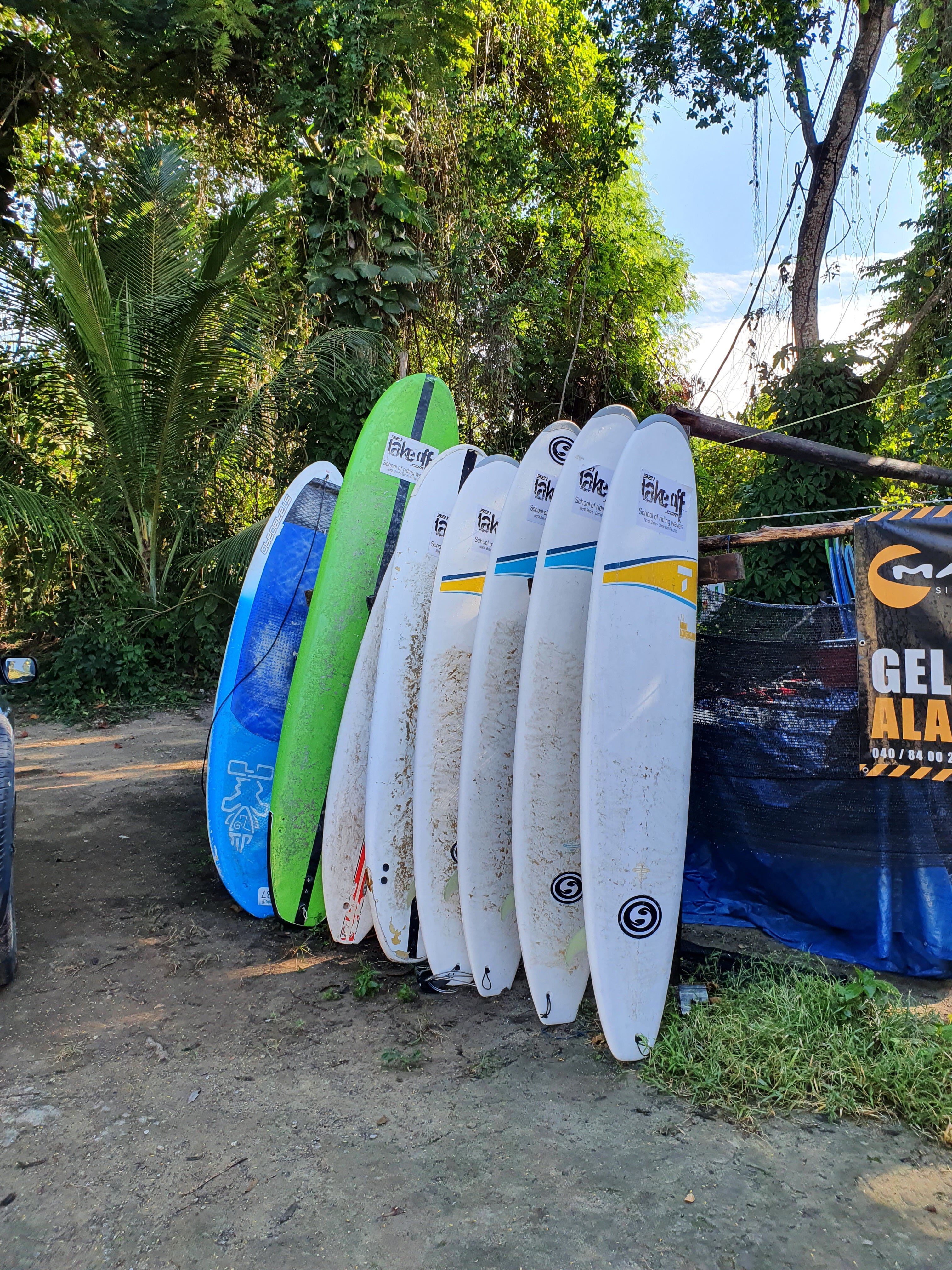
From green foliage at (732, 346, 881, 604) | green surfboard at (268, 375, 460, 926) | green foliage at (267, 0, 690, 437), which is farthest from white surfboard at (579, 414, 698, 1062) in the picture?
green foliage at (732, 346, 881, 604)

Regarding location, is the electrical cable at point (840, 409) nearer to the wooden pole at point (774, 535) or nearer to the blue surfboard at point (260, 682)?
the wooden pole at point (774, 535)

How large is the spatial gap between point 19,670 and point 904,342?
8.20m

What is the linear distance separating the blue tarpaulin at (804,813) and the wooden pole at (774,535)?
306 millimetres

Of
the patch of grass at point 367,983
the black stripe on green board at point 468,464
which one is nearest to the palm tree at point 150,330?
the black stripe on green board at point 468,464

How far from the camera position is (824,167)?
9008 millimetres

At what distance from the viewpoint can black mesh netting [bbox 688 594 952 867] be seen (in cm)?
313

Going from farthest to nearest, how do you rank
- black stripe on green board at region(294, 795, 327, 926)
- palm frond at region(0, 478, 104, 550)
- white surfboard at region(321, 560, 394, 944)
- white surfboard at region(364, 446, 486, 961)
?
palm frond at region(0, 478, 104, 550), black stripe on green board at region(294, 795, 327, 926), white surfboard at region(321, 560, 394, 944), white surfboard at region(364, 446, 486, 961)

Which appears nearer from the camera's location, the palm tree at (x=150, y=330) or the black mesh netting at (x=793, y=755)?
the black mesh netting at (x=793, y=755)

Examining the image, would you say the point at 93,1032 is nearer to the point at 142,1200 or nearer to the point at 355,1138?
the point at 142,1200

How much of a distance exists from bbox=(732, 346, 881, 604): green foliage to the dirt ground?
16.9 feet

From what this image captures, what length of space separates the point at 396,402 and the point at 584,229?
9.03m

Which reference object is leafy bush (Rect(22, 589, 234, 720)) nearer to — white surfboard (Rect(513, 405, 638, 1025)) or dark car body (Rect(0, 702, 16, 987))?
dark car body (Rect(0, 702, 16, 987))

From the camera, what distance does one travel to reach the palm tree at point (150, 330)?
23.4 ft

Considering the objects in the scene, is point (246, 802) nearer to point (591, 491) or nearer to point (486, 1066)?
point (486, 1066)
